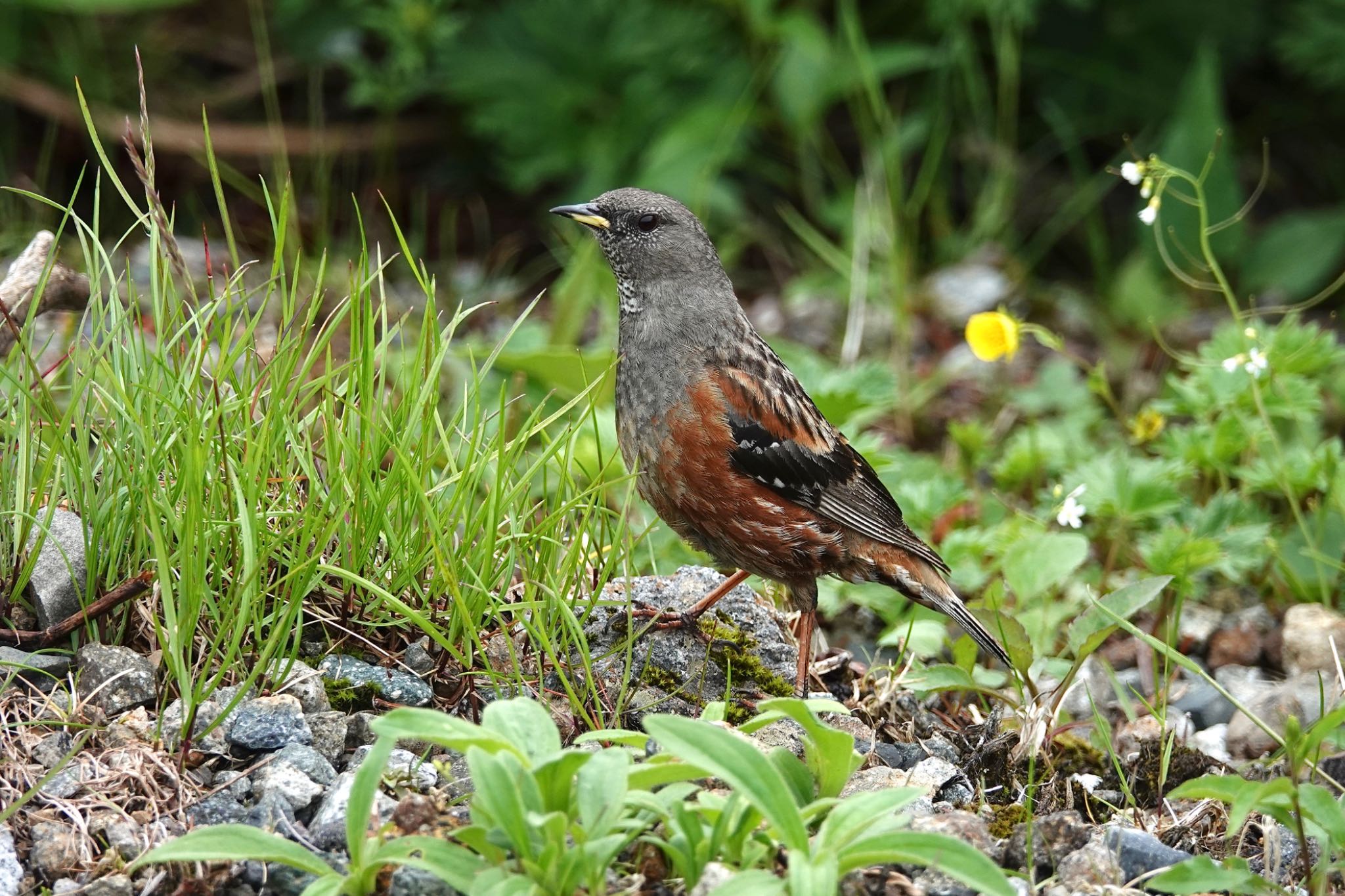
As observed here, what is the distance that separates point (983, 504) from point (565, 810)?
144 inches

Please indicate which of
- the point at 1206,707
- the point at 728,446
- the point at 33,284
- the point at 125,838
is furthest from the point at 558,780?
the point at 1206,707

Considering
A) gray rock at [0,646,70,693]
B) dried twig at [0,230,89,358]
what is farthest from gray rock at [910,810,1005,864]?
dried twig at [0,230,89,358]

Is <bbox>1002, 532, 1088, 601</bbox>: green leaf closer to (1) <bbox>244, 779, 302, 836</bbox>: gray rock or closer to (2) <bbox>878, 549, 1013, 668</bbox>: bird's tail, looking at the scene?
(2) <bbox>878, 549, 1013, 668</bbox>: bird's tail

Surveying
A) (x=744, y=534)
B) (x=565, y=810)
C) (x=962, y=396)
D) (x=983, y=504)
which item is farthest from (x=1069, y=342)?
(x=565, y=810)

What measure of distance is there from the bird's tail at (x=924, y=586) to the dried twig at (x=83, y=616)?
2.30 m

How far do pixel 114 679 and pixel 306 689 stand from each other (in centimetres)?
42

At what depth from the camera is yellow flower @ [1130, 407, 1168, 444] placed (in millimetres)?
5688

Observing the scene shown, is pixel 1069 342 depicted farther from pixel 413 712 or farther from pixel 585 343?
pixel 413 712

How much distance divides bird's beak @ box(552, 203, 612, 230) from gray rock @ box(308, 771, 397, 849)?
2357 mm

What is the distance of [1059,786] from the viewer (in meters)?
3.85

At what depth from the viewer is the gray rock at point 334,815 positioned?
2.96 meters

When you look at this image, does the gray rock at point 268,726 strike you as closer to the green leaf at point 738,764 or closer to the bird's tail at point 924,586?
the green leaf at point 738,764

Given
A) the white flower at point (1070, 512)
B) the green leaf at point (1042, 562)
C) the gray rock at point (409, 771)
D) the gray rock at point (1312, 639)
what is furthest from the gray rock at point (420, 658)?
the gray rock at point (1312, 639)

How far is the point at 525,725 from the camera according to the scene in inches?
112
